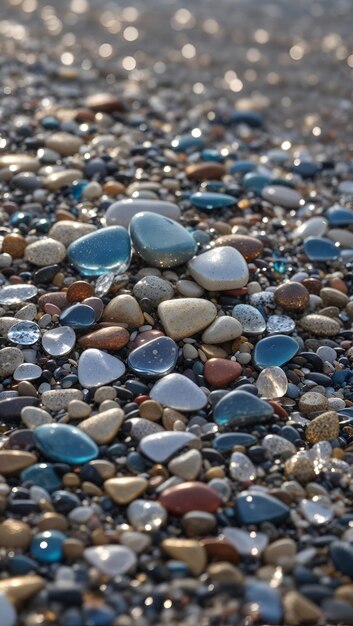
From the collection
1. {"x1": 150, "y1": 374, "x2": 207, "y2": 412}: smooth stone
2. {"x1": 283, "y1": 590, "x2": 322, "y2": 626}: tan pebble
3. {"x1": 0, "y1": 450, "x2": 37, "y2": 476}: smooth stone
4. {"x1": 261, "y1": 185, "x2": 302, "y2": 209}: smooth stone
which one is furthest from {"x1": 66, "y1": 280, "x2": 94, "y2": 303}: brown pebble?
{"x1": 283, "y1": 590, "x2": 322, "y2": 626}: tan pebble

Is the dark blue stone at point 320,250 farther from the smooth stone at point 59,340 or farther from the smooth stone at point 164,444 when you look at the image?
the smooth stone at point 164,444

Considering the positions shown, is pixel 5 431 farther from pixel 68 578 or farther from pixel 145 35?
pixel 145 35

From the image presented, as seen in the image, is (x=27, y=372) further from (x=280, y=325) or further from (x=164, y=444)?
(x=280, y=325)

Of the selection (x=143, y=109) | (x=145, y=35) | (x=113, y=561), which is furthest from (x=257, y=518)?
(x=145, y=35)

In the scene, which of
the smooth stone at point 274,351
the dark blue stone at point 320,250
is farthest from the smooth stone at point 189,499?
the dark blue stone at point 320,250

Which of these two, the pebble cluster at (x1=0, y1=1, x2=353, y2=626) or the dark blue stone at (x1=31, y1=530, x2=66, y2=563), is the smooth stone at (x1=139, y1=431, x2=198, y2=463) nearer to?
the pebble cluster at (x1=0, y1=1, x2=353, y2=626)

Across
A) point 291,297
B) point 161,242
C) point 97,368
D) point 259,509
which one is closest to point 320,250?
point 291,297
